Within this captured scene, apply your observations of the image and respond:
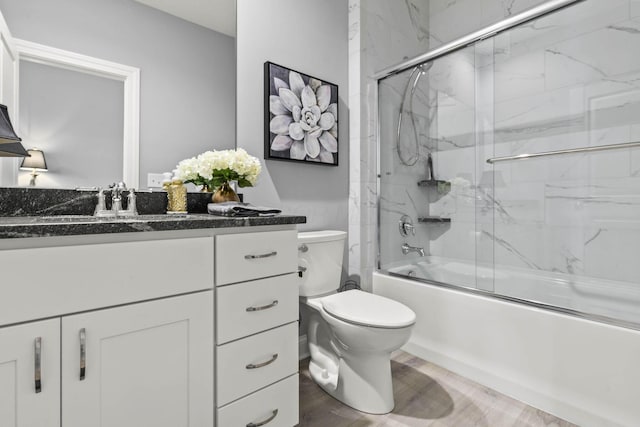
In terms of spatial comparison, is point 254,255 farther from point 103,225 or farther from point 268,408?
point 268,408

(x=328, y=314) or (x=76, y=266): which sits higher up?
(x=76, y=266)

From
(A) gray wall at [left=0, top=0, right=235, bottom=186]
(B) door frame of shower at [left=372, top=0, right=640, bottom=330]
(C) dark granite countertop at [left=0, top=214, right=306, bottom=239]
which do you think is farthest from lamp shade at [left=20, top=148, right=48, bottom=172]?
(B) door frame of shower at [left=372, top=0, right=640, bottom=330]

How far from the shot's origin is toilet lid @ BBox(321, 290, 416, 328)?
4.47 ft

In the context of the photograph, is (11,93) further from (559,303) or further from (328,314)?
(559,303)

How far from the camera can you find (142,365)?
0.86 meters

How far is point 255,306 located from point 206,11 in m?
1.40

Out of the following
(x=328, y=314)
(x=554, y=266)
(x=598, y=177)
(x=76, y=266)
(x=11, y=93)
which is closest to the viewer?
(x=76, y=266)

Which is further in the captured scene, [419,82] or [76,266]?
[419,82]

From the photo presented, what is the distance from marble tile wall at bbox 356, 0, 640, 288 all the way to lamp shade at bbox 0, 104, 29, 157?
169cm

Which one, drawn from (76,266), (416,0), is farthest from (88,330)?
(416,0)

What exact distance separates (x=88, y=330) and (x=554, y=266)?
2.20m

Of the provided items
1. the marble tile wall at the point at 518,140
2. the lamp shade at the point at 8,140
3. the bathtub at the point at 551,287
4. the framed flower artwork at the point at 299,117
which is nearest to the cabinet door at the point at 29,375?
the lamp shade at the point at 8,140

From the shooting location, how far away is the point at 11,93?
3.63ft

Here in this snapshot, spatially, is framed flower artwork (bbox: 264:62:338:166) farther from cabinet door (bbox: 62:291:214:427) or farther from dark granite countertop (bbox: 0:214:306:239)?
cabinet door (bbox: 62:291:214:427)
